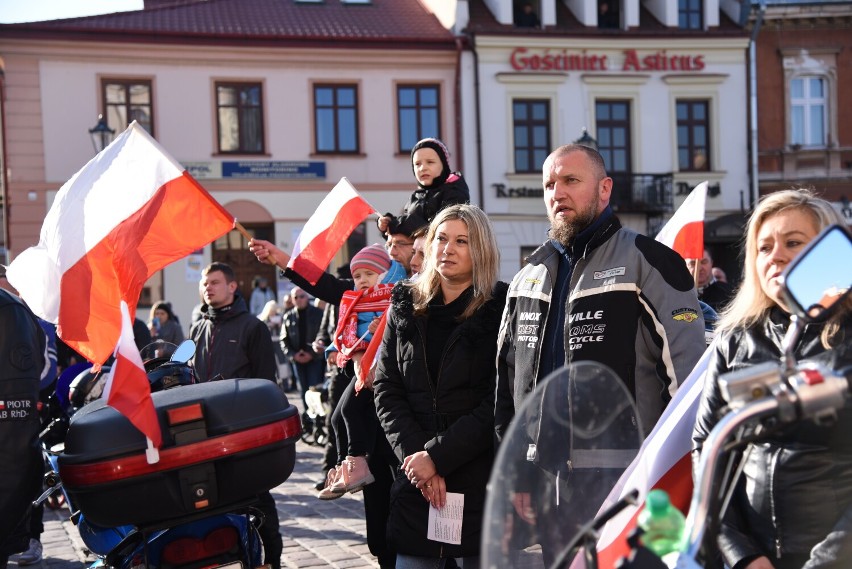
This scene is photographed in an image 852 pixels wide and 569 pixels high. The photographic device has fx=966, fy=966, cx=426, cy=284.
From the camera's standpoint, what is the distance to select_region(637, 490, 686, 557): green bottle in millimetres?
1558

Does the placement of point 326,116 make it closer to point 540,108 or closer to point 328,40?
point 328,40

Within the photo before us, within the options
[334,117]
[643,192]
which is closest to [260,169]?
[334,117]

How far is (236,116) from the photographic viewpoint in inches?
973

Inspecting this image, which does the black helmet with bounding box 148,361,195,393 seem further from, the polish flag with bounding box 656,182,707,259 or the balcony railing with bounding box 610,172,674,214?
the balcony railing with bounding box 610,172,674,214

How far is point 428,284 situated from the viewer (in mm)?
4289

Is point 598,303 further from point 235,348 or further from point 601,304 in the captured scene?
point 235,348

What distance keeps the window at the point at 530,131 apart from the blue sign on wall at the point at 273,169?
5.40m

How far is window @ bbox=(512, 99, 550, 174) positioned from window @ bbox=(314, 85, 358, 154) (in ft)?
14.4

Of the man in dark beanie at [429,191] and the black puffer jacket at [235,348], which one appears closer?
the man in dark beanie at [429,191]

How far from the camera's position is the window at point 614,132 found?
26766mm

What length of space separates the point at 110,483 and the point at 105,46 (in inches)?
874

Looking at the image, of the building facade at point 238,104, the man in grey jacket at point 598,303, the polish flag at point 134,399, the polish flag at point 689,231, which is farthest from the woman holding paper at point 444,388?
the building facade at point 238,104

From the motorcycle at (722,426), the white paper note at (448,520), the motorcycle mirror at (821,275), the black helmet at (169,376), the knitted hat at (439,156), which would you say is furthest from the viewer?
the knitted hat at (439,156)

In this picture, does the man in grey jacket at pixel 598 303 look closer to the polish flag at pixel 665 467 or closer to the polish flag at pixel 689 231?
the polish flag at pixel 665 467
